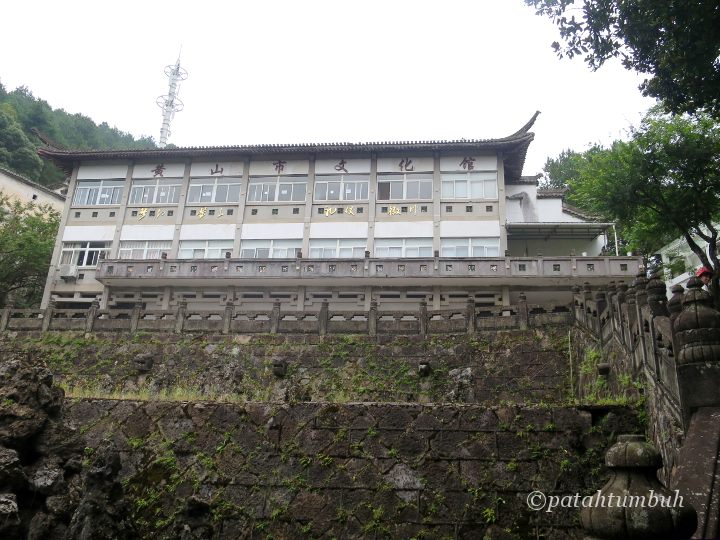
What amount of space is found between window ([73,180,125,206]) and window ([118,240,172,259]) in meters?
2.94

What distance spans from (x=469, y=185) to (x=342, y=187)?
6534mm

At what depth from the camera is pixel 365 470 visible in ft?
32.0

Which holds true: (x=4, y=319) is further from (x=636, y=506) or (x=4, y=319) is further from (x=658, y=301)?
(x=636, y=506)

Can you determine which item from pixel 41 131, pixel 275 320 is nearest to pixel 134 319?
pixel 275 320

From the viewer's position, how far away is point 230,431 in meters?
10.6

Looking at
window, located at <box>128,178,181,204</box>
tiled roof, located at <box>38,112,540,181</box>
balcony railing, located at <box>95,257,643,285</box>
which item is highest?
tiled roof, located at <box>38,112,540,181</box>

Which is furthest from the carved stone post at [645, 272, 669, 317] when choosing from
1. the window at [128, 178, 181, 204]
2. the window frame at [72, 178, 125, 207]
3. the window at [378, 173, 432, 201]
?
the window frame at [72, 178, 125, 207]

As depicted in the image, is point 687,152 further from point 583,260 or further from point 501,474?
point 501,474

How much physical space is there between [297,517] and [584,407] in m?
5.07

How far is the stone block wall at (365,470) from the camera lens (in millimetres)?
9141

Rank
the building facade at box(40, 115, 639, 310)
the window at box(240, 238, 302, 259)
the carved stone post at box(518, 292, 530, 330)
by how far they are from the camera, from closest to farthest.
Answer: the carved stone post at box(518, 292, 530, 330), the building facade at box(40, 115, 639, 310), the window at box(240, 238, 302, 259)

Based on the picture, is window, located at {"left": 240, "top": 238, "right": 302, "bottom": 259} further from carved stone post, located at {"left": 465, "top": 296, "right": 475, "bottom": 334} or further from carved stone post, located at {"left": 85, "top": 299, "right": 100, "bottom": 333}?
carved stone post, located at {"left": 465, "top": 296, "right": 475, "bottom": 334}

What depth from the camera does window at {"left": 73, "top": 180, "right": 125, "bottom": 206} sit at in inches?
1256

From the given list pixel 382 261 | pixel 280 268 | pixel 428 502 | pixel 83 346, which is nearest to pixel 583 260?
pixel 382 261
